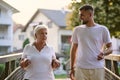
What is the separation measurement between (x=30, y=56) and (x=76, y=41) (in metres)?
0.63

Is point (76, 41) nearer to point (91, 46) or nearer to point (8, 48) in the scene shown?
point (91, 46)

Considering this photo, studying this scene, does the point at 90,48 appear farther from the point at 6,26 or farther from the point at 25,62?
the point at 6,26

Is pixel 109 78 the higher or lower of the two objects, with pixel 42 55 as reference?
lower

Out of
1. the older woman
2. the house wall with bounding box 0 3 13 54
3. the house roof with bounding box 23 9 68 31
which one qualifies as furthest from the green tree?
the house roof with bounding box 23 9 68 31

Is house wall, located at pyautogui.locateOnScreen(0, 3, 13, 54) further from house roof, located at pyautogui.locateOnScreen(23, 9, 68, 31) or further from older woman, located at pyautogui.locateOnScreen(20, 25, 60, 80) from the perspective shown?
older woman, located at pyautogui.locateOnScreen(20, 25, 60, 80)

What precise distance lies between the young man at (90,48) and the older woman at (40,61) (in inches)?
14.6

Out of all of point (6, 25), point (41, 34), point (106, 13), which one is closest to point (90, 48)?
point (41, 34)

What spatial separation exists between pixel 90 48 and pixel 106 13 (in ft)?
54.0

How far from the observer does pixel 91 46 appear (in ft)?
13.6

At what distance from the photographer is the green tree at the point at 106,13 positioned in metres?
20.0

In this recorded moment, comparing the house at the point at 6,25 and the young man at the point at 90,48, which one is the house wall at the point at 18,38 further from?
the young man at the point at 90,48

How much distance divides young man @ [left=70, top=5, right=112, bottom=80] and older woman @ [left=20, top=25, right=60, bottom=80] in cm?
37

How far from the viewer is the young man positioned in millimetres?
4121

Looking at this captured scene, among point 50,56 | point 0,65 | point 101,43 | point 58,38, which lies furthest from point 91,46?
point 58,38
